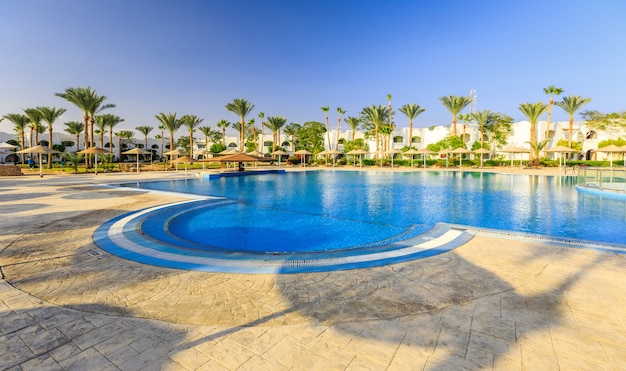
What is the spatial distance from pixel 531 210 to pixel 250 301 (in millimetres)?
11710

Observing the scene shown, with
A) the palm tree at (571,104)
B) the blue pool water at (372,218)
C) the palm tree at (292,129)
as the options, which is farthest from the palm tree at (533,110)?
the palm tree at (292,129)

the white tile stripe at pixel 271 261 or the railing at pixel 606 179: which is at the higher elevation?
the railing at pixel 606 179

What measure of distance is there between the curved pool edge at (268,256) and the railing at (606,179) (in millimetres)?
11886

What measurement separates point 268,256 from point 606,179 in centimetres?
1667

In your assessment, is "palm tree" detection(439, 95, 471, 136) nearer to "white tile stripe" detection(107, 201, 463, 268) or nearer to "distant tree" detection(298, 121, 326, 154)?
"distant tree" detection(298, 121, 326, 154)

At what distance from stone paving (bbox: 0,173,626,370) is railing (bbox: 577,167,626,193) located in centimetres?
1178

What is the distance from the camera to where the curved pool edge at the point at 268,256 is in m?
4.79

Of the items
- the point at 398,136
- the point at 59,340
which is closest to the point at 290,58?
the point at 398,136

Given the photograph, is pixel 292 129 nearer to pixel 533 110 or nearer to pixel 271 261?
pixel 533 110

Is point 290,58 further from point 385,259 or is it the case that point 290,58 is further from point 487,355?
point 487,355

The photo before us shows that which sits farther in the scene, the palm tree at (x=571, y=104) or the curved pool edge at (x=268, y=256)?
the palm tree at (x=571, y=104)

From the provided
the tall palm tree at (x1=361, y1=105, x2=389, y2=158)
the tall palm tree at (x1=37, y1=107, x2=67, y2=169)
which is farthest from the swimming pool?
the tall palm tree at (x1=37, y1=107, x2=67, y2=169)

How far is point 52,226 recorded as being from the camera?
757cm

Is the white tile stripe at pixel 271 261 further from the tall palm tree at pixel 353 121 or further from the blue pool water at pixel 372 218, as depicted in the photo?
the tall palm tree at pixel 353 121
